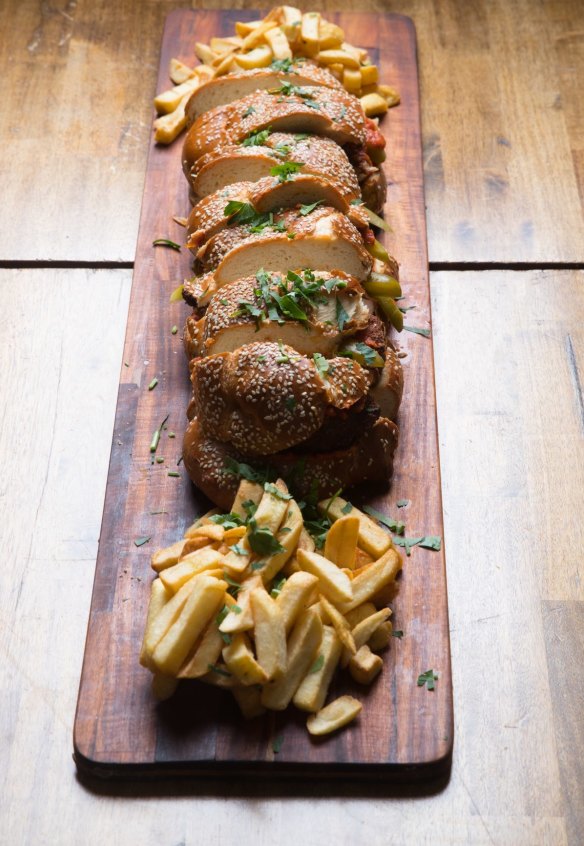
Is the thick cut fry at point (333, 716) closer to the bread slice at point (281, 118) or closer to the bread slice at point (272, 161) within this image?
the bread slice at point (272, 161)

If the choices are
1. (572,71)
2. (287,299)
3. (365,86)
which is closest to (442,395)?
(287,299)

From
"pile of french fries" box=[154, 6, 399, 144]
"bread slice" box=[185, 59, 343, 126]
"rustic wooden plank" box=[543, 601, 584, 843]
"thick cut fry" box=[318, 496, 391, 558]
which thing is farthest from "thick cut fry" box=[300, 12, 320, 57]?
"rustic wooden plank" box=[543, 601, 584, 843]

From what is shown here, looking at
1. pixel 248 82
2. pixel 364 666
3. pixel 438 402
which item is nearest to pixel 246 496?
pixel 364 666

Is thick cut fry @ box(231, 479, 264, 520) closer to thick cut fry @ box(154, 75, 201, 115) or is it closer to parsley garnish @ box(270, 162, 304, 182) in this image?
parsley garnish @ box(270, 162, 304, 182)

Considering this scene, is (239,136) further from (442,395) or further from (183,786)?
(183,786)

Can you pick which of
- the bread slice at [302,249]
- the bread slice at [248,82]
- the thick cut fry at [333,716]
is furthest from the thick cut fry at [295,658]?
the bread slice at [248,82]

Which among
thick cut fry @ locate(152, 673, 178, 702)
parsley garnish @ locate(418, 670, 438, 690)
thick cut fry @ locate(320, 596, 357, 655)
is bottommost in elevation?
parsley garnish @ locate(418, 670, 438, 690)
